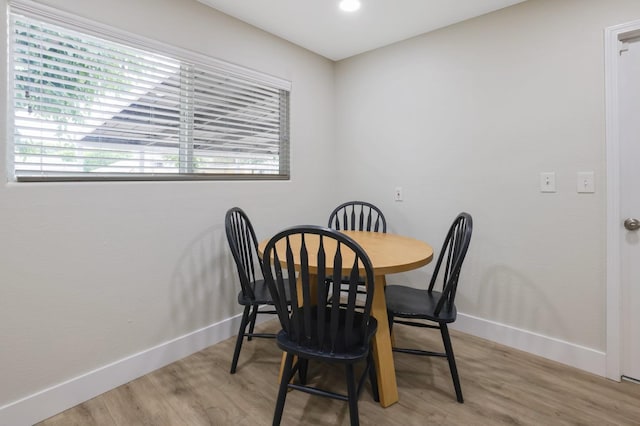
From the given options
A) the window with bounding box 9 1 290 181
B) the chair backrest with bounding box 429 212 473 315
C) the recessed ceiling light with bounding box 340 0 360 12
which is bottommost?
the chair backrest with bounding box 429 212 473 315

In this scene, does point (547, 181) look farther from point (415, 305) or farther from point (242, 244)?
point (242, 244)

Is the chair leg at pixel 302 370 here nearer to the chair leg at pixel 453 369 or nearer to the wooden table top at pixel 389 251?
the wooden table top at pixel 389 251

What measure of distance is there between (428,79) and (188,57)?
1.72 m

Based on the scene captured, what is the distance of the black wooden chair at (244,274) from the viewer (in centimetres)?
191

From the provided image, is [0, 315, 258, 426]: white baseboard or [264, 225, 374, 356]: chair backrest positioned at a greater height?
[264, 225, 374, 356]: chair backrest

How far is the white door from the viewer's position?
184cm

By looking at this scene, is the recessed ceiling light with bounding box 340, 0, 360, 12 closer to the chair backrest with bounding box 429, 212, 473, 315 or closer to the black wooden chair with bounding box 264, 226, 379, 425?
the chair backrest with bounding box 429, 212, 473, 315

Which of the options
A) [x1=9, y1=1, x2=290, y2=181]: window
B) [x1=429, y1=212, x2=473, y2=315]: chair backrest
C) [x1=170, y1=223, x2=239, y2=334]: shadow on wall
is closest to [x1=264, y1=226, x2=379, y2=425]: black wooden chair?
[x1=429, y1=212, x2=473, y2=315]: chair backrest

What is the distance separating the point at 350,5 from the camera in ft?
7.15

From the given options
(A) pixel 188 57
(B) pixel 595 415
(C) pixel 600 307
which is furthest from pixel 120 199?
(C) pixel 600 307

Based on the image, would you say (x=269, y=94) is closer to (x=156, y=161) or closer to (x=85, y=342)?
(x=156, y=161)

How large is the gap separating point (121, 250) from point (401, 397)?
5.51 ft

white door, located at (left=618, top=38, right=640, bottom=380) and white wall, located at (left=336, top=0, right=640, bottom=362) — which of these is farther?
white wall, located at (left=336, top=0, right=640, bottom=362)

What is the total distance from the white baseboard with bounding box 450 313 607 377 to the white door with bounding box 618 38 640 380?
148mm
